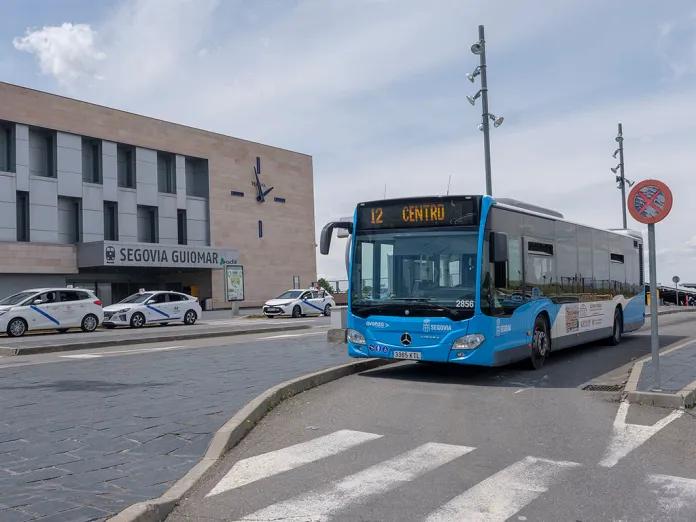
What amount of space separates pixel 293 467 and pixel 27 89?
40.0 m

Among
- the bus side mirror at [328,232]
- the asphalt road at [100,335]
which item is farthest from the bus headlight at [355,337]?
the asphalt road at [100,335]

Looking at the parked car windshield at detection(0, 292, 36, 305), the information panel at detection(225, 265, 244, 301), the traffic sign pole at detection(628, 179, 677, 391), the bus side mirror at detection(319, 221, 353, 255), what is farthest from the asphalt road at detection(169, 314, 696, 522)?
the information panel at detection(225, 265, 244, 301)

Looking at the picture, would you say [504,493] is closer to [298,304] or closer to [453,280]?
[453,280]

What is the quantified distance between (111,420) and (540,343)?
741 centimetres

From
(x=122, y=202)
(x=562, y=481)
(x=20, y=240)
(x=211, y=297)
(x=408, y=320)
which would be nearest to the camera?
(x=562, y=481)

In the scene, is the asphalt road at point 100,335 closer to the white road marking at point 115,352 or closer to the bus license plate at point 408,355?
the white road marking at point 115,352

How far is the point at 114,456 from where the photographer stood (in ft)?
19.4

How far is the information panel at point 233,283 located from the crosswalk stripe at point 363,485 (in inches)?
1381

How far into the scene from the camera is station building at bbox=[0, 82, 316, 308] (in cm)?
3972

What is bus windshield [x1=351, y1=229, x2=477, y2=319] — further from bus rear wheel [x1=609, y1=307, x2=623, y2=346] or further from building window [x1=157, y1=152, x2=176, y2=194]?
building window [x1=157, y1=152, x2=176, y2=194]

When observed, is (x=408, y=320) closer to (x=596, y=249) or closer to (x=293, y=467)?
(x=293, y=467)

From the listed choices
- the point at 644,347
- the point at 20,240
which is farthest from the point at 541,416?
the point at 20,240

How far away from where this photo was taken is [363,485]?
5.27 m

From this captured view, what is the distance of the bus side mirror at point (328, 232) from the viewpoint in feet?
37.1
